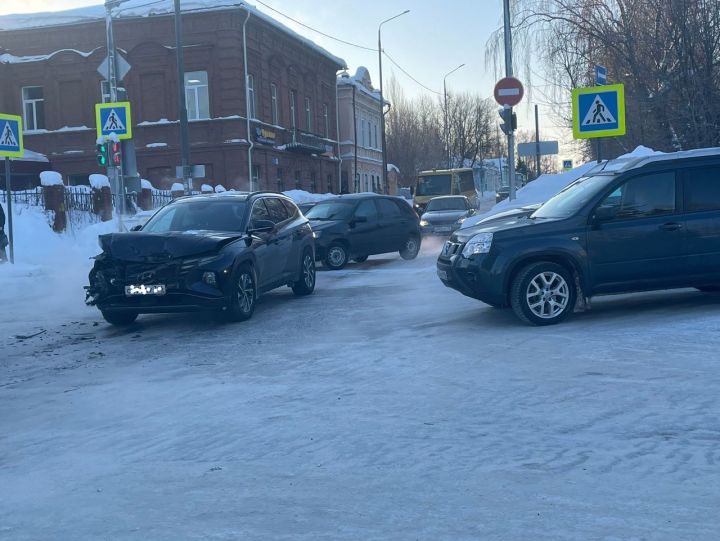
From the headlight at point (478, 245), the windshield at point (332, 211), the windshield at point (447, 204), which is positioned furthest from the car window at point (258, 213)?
the windshield at point (447, 204)

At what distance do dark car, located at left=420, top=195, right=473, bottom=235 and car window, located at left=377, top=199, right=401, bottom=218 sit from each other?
6.89 m

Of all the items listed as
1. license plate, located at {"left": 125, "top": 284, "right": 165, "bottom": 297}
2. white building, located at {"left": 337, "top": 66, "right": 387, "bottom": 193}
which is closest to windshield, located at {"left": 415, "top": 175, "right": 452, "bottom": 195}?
white building, located at {"left": 337, "top": 66, "right": 387, "bottom": 193}

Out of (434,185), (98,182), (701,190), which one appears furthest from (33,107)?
(701,190)

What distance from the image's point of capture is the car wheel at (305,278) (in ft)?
43.1

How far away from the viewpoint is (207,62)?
1515 inches

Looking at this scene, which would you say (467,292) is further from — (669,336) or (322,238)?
(322,238)

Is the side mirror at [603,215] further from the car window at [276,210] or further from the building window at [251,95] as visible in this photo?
the building window at [251,95]

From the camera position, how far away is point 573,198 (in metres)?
9.72

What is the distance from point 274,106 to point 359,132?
57.9 ft

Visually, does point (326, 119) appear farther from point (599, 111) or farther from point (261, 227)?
point (261, 227)

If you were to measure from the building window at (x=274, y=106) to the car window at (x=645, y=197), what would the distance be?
114 ft

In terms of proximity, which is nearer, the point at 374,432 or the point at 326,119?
the point at 374,432

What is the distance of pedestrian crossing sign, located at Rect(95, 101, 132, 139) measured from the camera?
67.8 feet

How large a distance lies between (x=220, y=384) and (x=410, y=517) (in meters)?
3.25
